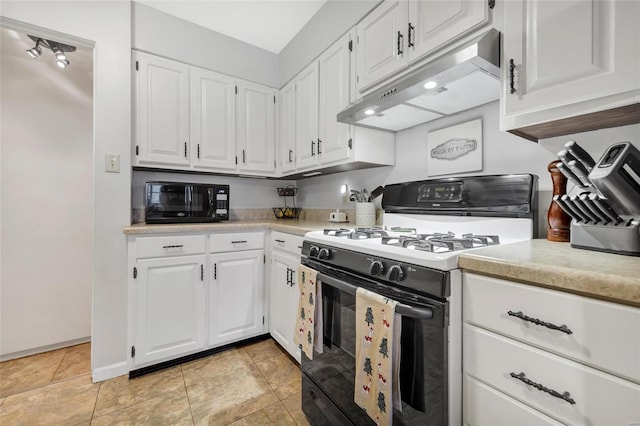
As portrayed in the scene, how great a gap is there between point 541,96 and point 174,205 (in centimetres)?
216

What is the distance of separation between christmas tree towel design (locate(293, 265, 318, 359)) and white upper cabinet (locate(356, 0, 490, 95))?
111 centimetres

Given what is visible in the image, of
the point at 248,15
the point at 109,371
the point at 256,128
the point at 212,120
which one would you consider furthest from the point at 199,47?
the point at 109,371

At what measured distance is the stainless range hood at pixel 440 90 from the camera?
3.30 ft

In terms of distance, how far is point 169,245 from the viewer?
186 cm

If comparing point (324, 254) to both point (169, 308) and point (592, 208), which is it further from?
point (169, 308)

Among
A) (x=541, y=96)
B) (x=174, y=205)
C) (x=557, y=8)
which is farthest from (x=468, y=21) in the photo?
(x=174, y=205)

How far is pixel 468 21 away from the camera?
109 centimetres

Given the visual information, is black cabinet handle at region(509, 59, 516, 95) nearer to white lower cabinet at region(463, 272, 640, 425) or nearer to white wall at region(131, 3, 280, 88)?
white lower cabinet at region(463, 272, 640, 425)

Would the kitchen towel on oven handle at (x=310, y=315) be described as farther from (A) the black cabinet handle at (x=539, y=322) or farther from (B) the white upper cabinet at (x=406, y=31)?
(B) the white upper cabinet at (x=406, y=31)

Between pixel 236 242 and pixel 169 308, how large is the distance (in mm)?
612

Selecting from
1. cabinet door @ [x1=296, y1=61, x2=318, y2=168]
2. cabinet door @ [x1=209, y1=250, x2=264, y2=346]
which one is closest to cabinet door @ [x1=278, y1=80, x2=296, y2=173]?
cabinet door @ [x1=296, y1=61, x2=318, y2=168]

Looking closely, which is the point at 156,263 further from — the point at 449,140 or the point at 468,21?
the point at 468,21

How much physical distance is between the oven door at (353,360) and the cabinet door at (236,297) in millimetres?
850

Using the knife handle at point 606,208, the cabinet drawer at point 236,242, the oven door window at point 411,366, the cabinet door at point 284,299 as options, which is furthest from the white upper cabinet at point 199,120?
→ the knife handle at point 606,208
